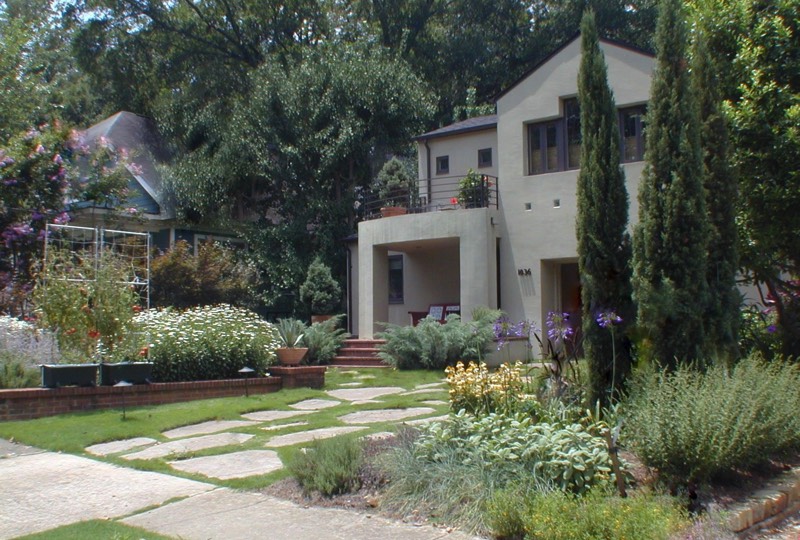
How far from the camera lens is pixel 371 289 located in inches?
787

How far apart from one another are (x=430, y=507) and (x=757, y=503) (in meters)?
2.37

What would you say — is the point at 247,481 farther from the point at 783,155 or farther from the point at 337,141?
the point at 337,141

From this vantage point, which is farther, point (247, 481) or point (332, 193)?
point (332, 193)

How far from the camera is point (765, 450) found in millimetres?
6152

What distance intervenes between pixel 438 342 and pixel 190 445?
8026 mm

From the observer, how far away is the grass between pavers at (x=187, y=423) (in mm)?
7609

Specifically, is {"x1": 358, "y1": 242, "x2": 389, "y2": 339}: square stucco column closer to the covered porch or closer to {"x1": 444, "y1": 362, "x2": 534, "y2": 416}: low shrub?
the covered porch

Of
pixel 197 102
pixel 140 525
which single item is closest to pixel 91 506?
pixel 140 525

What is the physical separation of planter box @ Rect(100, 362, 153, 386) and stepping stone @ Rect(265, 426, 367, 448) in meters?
3.48

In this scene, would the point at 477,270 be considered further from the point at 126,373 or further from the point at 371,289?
the point at 126,373

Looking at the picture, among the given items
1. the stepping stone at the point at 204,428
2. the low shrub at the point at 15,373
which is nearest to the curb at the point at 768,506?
the stepping stone at the point at 204,428

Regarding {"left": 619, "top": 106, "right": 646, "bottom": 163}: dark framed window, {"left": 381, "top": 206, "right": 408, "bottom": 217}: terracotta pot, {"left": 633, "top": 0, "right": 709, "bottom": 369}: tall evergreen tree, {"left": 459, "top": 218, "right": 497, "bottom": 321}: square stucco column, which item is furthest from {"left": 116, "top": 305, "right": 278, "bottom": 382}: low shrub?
{"left": 619, "top": 106, "right": 646, "bottom": 163}: dark framed window

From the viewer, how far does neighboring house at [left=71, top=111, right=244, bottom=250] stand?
23.3 meters

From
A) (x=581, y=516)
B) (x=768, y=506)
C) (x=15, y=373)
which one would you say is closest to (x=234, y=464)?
(x=581, y=516)
